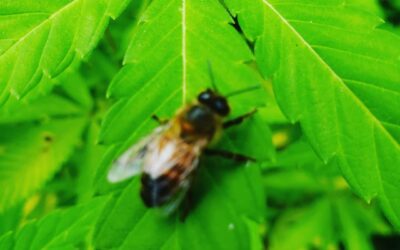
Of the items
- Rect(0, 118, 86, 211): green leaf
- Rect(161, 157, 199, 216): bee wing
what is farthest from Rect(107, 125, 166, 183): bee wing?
Rect(0, 118, 86, 211): green leaf

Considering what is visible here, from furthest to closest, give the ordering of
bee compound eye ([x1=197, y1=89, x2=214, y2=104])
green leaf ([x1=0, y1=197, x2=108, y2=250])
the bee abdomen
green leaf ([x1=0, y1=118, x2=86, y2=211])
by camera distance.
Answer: green leaf ([x1=0, y1=118, x2=86, y2=211]) < green leaf ([x1=0, y1=197, x2=108, y2=250]) < bee compound eye ([x1=197, y1=89, x2=214, y2=104]) < the bee abdomen

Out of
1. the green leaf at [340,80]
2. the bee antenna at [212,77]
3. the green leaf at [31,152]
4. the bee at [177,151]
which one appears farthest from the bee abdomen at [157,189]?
the green leaf at [31,152]

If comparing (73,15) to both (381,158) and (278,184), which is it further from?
(278,184)

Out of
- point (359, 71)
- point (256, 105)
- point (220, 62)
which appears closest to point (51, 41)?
point (220, 62)

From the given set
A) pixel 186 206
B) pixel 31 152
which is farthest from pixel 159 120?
pixel 31 152

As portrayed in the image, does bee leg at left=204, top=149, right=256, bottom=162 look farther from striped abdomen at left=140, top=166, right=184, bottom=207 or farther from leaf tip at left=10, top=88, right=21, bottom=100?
leaf tip at left=10, top=88, right=21, bottom=100

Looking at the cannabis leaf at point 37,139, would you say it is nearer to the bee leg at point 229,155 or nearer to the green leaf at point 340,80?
the bee leg at point 229,155

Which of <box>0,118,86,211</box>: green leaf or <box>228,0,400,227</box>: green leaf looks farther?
<box>0,118,86,211</box>: green leaf
